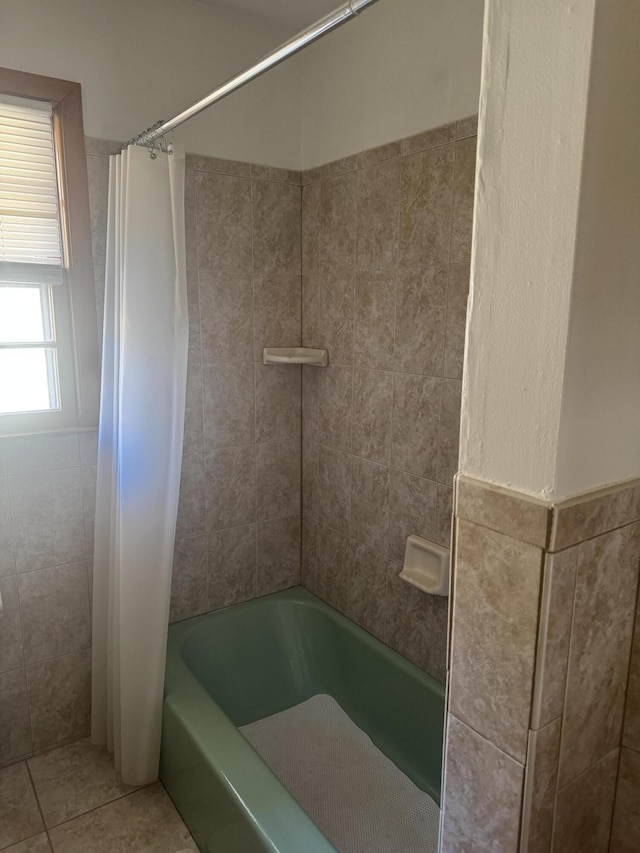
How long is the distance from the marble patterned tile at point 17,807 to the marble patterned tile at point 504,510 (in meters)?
1.85

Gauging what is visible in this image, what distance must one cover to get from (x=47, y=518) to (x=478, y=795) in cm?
167

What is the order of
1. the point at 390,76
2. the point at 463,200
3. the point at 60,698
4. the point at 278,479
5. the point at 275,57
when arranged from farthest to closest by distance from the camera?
1. the point at 278,479
2. the point at 60,698
3. the point at 390,76
4. the point at 463,200
5. the point at 275,57

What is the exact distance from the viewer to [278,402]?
7.88ft

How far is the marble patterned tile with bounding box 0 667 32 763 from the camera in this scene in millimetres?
1971

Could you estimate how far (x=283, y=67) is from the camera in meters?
2.22

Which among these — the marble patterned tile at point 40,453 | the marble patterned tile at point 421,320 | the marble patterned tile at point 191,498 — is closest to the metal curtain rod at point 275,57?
the marble patterned tile at point 421,320

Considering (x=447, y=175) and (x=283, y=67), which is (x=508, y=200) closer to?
(x=447, y=175)

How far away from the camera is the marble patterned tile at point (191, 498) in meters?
2.23

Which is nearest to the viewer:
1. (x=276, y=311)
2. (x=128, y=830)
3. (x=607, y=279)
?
(x=607, y=279)

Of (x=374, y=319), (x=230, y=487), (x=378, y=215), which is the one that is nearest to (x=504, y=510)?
(x=374, y=319)

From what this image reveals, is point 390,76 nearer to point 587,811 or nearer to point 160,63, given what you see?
Answer: point 160,63

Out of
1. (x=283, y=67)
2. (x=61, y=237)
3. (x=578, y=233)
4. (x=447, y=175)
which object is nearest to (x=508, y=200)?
(x=578, y=233)

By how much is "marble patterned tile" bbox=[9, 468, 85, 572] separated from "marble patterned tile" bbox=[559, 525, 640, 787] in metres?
1.73

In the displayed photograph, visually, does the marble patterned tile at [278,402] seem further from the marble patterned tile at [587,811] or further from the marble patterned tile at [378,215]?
the marble patterned tile at [587,811]
